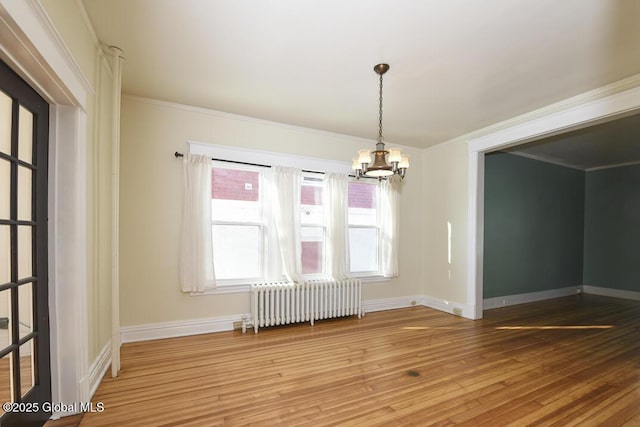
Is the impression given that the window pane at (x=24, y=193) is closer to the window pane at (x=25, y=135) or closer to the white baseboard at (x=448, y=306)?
the window pane at (x=25, y=135)

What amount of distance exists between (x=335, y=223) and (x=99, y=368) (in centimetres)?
303

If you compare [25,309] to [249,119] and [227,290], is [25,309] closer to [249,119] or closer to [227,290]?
[227,290]

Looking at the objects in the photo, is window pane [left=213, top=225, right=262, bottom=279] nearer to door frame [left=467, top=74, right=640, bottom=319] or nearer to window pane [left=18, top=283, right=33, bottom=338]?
window pane [left=18, top=283, right=33, bottom=338]

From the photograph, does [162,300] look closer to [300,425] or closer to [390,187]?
[300,425]

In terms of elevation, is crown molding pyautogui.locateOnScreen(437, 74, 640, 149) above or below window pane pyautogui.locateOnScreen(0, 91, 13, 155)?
above

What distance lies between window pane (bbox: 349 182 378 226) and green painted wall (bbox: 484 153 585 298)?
6.72ft

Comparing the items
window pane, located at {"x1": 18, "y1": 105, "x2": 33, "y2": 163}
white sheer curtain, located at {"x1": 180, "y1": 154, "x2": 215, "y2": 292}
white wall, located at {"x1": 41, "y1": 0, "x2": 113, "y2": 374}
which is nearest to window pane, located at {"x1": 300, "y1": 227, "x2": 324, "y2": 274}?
white sheer curtain, located at {"x1": 180, "y1": 154, "x2": 215, "y2": 292}

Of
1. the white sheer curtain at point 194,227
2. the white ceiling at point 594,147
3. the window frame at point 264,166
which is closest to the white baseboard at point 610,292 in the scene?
the white ceiling at point 594,147

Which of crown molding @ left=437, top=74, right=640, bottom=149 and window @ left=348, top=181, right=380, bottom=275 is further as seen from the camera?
window @ left=348, top=181, right=380, bottom=275

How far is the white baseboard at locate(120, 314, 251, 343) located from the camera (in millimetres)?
3402

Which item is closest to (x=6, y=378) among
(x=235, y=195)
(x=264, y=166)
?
(x=235, y=195)

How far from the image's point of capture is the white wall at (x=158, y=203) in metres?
3.43

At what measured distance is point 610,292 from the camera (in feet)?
20.9

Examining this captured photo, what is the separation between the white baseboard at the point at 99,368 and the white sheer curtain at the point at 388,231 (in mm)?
3669
